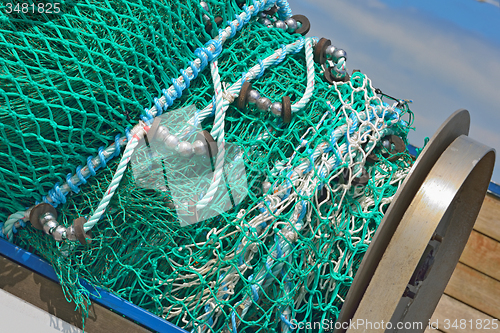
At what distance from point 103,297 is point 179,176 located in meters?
0.28

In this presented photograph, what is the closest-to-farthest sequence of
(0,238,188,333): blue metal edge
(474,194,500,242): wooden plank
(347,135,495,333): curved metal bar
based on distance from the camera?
1. (347,135,495,333): curved metal bar
2. (0,238,188,333): blue metal edge
3. (474,194,500,242): wooden plank

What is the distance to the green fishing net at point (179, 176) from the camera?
81 centimetres

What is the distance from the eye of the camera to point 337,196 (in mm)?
915

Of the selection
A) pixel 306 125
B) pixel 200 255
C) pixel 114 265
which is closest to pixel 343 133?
pixel 306 125

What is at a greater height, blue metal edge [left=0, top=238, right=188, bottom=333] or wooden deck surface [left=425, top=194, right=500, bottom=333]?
wooden deck surface [left=425, top=194, right=500, bottom=333]

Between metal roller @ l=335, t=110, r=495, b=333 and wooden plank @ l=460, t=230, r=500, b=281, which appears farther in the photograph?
wooden plank @ l=460, t=230, r=500, b=281

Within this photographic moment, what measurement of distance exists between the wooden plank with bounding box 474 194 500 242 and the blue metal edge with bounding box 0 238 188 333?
1329 mm

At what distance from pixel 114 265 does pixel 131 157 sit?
219mm

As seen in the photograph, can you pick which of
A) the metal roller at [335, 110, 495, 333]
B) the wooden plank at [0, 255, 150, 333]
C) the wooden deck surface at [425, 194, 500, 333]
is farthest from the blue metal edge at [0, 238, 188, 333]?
the wooden deck surface at [425, 194, 500, 333]

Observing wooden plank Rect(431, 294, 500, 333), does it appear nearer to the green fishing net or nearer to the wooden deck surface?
the wooden deck surface

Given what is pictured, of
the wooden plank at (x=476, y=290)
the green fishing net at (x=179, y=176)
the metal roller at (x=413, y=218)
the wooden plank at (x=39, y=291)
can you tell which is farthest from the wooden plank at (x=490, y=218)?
the wooden plank at (x=39, y=291)

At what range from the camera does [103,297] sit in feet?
2.96

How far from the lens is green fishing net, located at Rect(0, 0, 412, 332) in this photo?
2.66 feet

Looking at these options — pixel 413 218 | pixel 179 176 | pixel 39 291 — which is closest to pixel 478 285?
pixel 413 218
